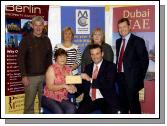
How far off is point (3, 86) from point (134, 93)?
129cm

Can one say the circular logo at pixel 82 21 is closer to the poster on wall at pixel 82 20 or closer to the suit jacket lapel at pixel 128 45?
the poster on wall at pixel 82 20

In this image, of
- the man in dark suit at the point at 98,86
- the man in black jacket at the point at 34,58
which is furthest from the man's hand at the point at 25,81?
the man in dark suit at the point at 98,86

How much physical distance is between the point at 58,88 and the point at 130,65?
0.74 m

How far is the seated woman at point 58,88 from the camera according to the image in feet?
11.7

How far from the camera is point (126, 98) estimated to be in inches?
142

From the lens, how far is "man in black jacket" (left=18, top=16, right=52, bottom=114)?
3.56m

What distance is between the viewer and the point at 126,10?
3.56 meters

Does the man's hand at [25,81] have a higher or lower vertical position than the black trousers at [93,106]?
higher

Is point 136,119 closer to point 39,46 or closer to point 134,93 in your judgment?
point 134,93

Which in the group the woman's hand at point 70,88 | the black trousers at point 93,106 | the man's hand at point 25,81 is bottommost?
the black trousers at point 93,106

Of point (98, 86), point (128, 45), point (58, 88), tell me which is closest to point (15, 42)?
point (58, 88)

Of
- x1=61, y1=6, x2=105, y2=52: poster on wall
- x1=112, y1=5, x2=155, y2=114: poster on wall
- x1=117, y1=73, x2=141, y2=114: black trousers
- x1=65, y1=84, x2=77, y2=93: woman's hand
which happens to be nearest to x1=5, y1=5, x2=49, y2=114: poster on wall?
x1=61, y1=6, x2=105, y2=52: poster on wall

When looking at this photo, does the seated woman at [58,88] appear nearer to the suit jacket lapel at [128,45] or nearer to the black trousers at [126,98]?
the black trousers at [126,98]

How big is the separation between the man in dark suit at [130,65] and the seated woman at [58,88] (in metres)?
0.50
